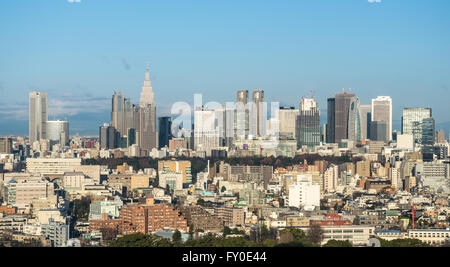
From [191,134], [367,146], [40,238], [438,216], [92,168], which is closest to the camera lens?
[40,238]

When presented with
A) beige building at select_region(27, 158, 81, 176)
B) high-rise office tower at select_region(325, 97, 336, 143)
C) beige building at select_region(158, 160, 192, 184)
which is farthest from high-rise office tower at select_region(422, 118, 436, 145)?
beige building at select_region(27, 158, 81, 176)

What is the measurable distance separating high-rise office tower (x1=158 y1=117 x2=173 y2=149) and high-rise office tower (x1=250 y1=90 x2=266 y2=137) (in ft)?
9.33

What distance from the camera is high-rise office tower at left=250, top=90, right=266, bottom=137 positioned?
25116 millimetres

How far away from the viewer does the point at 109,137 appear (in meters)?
32.5

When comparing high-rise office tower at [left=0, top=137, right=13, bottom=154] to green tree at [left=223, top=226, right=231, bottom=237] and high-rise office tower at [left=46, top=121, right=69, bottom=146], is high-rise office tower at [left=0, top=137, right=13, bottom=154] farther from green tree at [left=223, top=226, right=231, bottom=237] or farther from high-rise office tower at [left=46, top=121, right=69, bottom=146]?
green tree at [left=223, top=226, right=231, bottom=237]

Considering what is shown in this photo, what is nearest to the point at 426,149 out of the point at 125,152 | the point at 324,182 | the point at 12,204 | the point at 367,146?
the point at 367,146

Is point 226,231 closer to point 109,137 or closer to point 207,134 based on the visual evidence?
point 207,134

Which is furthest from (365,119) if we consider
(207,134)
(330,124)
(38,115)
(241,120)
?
(38,115)

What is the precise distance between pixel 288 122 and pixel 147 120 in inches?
223

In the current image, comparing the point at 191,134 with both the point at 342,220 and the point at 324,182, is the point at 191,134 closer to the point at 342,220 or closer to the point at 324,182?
the point at 324,182

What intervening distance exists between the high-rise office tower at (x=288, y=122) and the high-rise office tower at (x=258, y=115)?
0.95 meters

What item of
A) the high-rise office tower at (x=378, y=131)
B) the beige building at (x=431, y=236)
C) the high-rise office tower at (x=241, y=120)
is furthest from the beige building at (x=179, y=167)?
the beige building at (x=431, y=236)

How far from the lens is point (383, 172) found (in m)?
28.2
